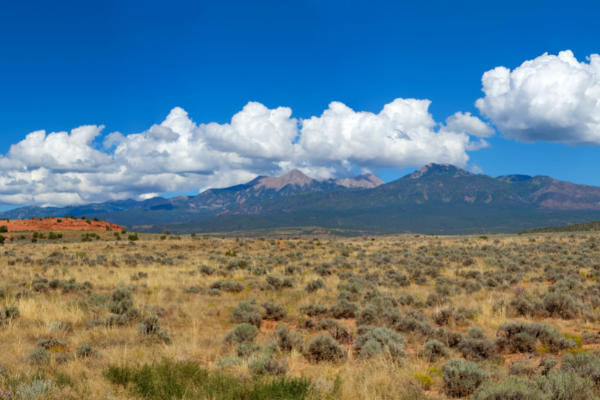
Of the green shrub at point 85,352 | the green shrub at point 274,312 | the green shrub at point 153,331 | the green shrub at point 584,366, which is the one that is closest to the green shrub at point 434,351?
the green shrub at point 584,366

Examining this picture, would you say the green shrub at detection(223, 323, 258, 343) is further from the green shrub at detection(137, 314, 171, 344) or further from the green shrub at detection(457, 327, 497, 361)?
the green shrub at detection(457, 327, 497, 361)

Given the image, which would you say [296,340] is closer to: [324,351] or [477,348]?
[324,351]

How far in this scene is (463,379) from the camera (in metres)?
5.55

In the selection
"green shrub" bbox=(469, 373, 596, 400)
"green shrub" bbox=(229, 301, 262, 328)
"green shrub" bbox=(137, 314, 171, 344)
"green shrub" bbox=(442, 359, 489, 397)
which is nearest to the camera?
"green shrub" bbox=(469, 373, 596, 400)

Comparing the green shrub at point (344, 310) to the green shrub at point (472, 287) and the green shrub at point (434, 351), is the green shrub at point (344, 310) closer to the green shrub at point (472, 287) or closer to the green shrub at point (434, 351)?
the green shrub at point (434, 351)

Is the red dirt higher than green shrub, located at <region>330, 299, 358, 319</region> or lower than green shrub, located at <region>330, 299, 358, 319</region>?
higher

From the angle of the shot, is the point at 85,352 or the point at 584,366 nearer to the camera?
the point at 584,366

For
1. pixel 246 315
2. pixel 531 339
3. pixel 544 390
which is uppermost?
pixel 544 390

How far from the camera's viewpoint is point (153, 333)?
8133mm

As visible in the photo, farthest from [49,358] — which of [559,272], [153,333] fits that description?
[559,272]

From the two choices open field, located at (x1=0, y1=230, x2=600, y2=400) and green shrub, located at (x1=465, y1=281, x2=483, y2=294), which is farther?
green shrub, located at (x1=465, y1=281, x2=483, y2=294)

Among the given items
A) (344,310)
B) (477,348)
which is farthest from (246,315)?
(477,348)

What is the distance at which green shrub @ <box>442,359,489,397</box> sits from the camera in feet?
17.9

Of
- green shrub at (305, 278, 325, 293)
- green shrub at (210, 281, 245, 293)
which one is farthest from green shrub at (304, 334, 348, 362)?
green shrub at (210, 281, 245, 293)
